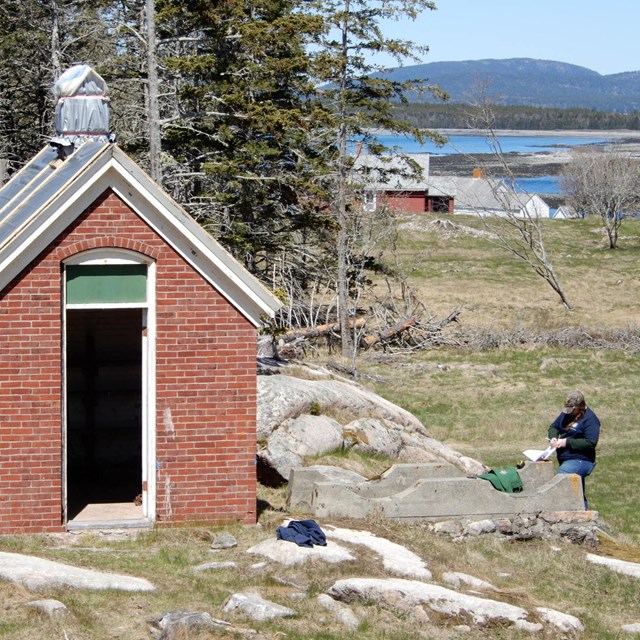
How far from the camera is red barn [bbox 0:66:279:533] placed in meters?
13.0

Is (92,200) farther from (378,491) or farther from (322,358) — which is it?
(322,358)

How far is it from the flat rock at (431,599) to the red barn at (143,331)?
314 cm

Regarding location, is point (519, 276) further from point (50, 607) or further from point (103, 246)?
point (50, 607)

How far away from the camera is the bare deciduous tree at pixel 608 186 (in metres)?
72.2

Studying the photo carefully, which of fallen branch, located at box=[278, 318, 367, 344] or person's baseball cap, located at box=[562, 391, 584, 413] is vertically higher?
person's baseball cap, located at box=[562, 391, 584, 413]

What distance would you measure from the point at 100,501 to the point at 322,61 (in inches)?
762

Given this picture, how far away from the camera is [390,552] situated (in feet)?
41.4

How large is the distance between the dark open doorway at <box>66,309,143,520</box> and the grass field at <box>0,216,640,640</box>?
2615 millimetres

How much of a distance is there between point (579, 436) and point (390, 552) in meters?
4.11

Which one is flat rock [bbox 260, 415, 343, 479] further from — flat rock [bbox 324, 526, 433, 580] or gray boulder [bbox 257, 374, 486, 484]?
flat rock [bbox 324, 526, 433, 580]

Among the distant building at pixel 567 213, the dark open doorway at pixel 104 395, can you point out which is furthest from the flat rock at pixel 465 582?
the distant building at pixel 567 213

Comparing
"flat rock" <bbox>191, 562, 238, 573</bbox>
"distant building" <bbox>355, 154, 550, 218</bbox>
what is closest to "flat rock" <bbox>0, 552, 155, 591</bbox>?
"flat rock" <bbox>191, 562, 238, 573</bbox>

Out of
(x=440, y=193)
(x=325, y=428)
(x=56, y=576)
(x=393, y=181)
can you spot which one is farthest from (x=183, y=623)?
(x=440, y=193)

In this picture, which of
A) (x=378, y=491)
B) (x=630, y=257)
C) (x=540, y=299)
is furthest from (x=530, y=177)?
(x=378, y=491)
